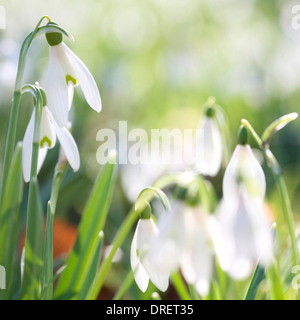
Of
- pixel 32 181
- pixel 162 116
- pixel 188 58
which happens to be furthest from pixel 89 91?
pixel 188 58

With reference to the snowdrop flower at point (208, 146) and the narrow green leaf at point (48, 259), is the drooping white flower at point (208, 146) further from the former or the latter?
the narrow green leaf at point (48, 259)

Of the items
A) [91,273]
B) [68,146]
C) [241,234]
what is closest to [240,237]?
[241,234]

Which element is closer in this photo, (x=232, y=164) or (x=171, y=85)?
(x=232, y=164)

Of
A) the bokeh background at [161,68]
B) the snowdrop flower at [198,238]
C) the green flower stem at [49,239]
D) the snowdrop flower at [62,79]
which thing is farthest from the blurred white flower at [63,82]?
the bokeh background at [161,68]

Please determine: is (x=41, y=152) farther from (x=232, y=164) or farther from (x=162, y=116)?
(x=162, y=116)

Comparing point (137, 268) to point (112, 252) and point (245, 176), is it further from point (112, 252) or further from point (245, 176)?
point (245, 176)

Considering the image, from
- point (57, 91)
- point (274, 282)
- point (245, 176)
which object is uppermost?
point (57, 91)
